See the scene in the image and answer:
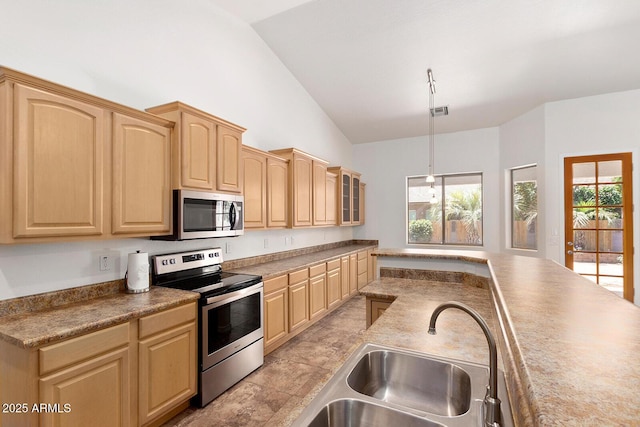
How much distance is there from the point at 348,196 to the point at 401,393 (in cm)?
453

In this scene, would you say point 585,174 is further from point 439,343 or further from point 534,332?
point 534,332

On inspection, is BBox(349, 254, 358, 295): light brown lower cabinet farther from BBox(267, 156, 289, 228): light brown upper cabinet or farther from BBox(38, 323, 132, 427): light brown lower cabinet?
BBox(38, 323, 132, 427): light brown lower cabinet

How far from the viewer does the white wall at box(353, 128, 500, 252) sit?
5398 millimetres

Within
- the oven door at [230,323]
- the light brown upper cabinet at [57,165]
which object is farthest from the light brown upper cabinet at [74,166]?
the oven door at [230,323]

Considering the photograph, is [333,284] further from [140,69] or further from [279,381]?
[140,69]

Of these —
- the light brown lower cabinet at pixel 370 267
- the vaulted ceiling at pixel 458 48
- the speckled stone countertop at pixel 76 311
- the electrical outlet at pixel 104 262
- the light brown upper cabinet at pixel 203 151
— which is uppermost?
the vaulted ceiling at pixel 458 48

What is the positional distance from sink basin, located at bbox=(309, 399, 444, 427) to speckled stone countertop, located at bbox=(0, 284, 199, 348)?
56.9 inches

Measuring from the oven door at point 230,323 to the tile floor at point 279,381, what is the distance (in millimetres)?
315

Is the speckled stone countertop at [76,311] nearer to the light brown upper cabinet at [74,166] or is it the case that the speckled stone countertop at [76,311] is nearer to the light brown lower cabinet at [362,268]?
the light brown upper cabinet at [74,166]

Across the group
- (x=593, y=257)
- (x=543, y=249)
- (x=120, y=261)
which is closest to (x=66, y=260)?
(x=120, y=261)

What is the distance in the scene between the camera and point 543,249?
435cm

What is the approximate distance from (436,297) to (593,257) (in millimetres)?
3463

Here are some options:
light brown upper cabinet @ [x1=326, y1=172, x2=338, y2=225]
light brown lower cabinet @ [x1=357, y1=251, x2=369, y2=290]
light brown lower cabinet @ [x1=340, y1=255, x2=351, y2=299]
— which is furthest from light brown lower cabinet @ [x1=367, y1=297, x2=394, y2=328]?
light brown lower cabinet @ [x1=357, y1=251, x2=369, y2=290]

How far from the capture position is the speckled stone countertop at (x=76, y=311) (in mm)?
1504
